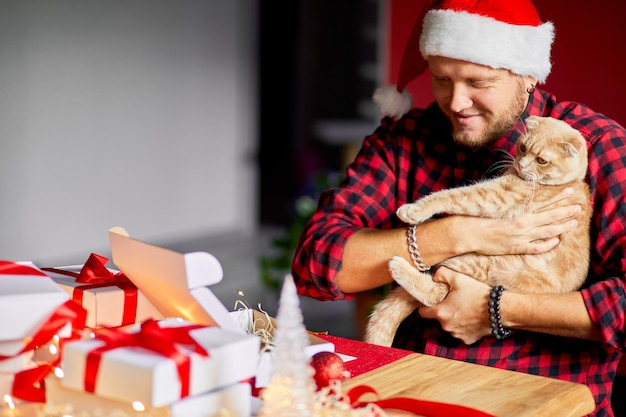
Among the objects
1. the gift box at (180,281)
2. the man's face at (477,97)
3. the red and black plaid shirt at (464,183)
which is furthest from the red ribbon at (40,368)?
the man's face at (477,97)

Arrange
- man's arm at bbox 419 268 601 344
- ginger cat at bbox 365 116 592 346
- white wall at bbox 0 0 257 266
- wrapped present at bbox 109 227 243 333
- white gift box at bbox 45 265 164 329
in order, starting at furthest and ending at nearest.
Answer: white wall at bbox 0 0 257 266, ginger cat at bbox 365 116 592 346, man's arm at bbox 419 268 601 344, white gift box at bbox 45 265 164 329, wrapped present at bbox 109 227 243 333

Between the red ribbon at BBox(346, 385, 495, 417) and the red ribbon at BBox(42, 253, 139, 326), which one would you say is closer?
the red ribbon at BBox(346, 385, 495, 417)

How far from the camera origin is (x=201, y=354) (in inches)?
35.9

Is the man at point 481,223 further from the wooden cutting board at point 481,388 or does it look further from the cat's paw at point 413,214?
the wooden cutting board at point 481,388

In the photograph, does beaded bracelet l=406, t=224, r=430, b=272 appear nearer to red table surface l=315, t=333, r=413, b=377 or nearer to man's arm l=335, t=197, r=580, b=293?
man's arm l=335, t=197, r=580, b=293

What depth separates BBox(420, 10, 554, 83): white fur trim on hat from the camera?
1630 mm

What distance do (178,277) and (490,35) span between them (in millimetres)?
941

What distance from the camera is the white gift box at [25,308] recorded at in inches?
41.1

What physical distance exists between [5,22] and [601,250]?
12.1 feet

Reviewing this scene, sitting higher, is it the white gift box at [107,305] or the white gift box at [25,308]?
the white gift box at [25,308]

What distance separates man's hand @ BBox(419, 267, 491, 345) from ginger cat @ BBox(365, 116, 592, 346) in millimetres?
58

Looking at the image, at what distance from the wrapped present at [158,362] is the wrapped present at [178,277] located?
0.06 meters

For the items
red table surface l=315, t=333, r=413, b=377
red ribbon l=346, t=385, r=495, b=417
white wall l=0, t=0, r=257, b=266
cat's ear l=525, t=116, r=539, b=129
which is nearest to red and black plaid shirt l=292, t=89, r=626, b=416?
cat's ear l=525, t=116, r=539, b=129

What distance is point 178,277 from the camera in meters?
1.03
